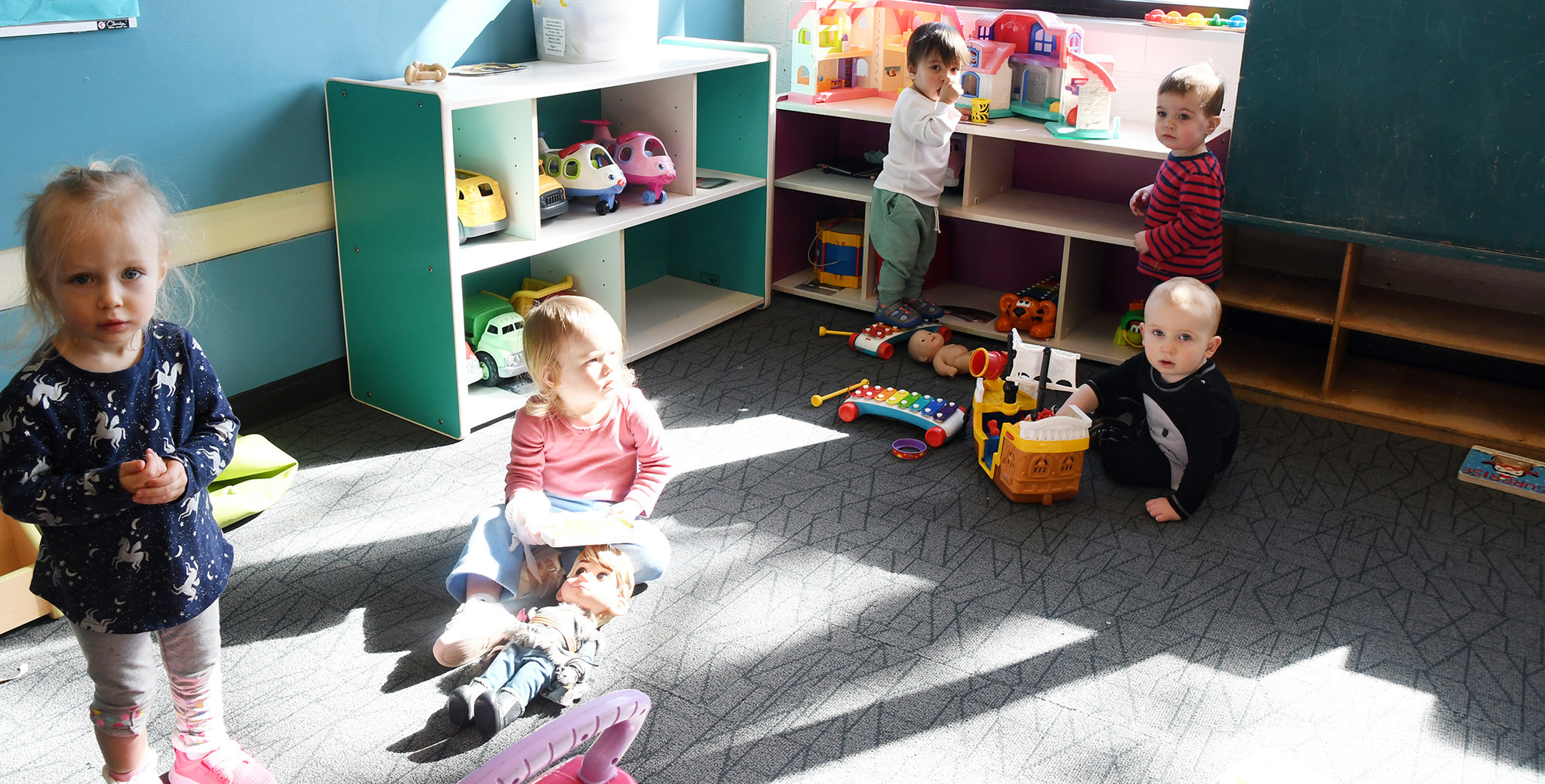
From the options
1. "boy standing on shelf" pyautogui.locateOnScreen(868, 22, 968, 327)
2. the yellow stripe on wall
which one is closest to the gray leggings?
the yellow stripe on wall

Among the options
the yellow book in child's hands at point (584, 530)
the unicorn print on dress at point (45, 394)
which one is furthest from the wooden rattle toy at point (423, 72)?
the unicorn print on dress at point (45, 394)

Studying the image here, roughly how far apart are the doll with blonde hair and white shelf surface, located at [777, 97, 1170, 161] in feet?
5.44

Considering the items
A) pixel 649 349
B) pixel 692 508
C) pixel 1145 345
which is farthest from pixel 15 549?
pixel 1145 345

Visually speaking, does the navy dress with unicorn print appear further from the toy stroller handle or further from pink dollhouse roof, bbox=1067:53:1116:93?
pink dollhouse roof, bbox=1067:53:1116:93

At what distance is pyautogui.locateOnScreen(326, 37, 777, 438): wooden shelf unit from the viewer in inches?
106

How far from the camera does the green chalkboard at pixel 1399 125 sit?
103 inches

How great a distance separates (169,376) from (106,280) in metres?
0.16

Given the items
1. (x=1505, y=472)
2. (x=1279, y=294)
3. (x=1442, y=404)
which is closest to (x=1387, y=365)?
(x=1442, y=404)

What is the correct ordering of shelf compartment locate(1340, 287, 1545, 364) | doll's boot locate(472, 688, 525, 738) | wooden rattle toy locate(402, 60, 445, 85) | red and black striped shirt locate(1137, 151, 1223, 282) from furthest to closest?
red and black striped shirt locate(1137, 151, 1223, 282) → shelf compartment locate(1340, 287, 1545, 364) → wooden rattle toy locate(402, 60, 445, 85) → doll's boot locate(472, 688, 525, 738)

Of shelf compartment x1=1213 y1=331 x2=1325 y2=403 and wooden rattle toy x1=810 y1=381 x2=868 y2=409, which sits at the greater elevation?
shelf compartment x1=1213 y1=331 x2=1325 y2=403

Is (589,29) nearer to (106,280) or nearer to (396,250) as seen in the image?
(396,250)

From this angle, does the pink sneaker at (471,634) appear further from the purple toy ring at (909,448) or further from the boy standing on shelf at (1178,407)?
the boy standing on shelf at (1178,407)

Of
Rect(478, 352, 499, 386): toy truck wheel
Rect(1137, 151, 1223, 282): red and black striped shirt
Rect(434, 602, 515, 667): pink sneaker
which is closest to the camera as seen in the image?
Rect(434, 602, 515, 667): pink sneaker

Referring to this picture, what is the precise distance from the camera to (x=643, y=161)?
11.0 ft
